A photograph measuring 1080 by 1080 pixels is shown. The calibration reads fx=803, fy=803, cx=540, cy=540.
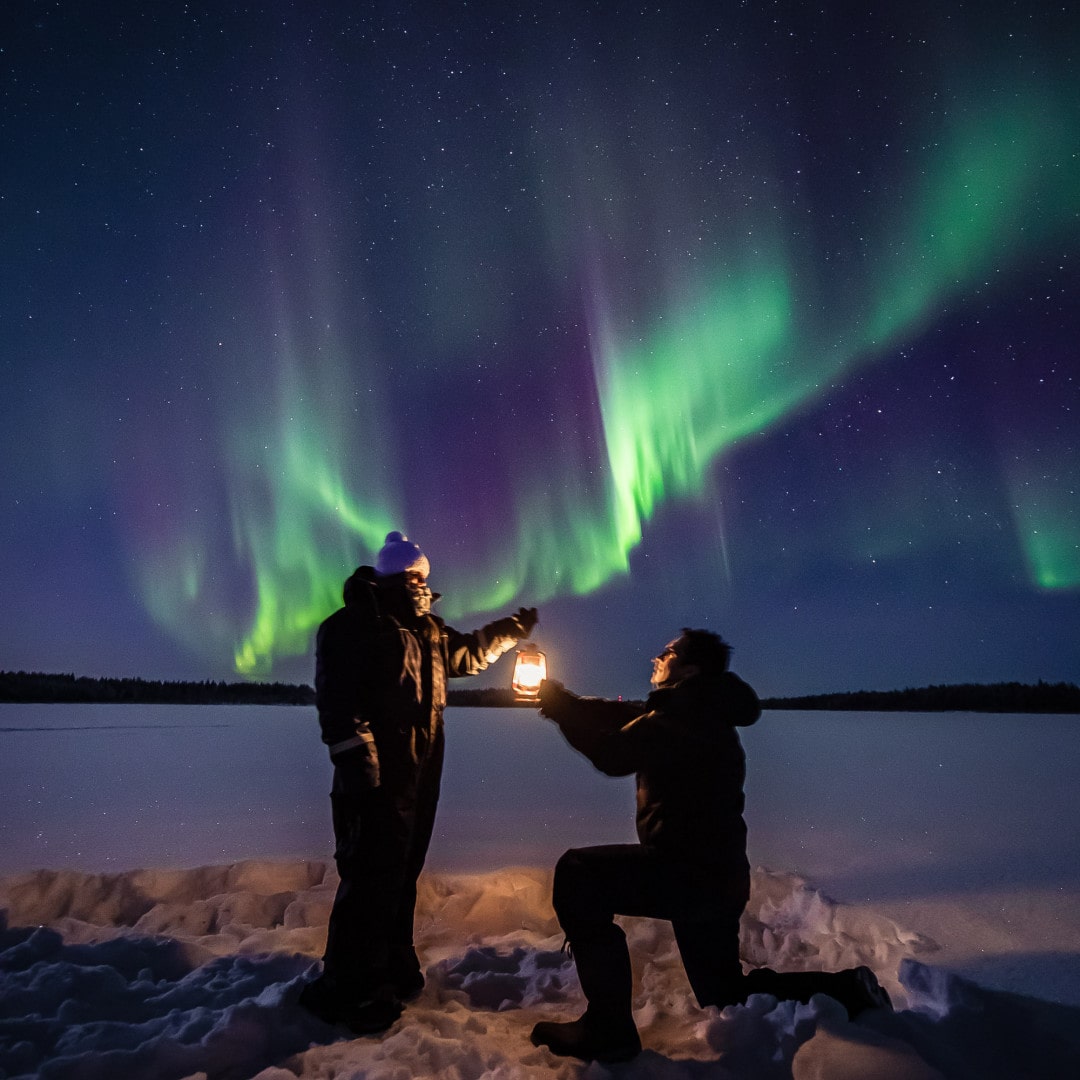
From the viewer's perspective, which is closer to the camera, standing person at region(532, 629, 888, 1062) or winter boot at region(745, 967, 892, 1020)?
winter boot at region(745, 967, 892, 1020)

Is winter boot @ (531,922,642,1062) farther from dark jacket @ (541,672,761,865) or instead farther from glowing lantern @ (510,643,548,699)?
glowing lantern @ (510,643,548,699)

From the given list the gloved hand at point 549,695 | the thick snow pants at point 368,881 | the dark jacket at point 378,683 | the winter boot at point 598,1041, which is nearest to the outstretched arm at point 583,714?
the gloved hand at point 549,695

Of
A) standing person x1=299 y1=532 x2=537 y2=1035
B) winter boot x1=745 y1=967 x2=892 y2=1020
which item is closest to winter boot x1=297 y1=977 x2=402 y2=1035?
standing person x1=299 y1=532 x2=537 y2=1035

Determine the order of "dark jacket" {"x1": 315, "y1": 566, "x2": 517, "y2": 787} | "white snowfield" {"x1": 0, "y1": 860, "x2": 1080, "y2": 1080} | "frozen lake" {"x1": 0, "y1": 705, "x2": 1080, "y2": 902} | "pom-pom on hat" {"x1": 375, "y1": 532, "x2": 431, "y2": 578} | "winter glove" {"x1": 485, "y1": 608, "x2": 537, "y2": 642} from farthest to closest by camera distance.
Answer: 1. "frozen lake" {"x1": 0, "y1": 705, "x2": 1080, "y2": 902}
2. "winter glove" {"x1": 485, "y1": 608, "x2": 537, "y2": 642}
3. "pom-pom on hat" {"x1": 375, "y1": 532, "x2": 431, "y2": 578}
4. "dark jacket" {"x1": 315, "y1": 566, "x2": 517, "y2": 787}
5. "white snowfield" {"x1": 0, "y1": 860, "x2": 1080, "y2": 1080}

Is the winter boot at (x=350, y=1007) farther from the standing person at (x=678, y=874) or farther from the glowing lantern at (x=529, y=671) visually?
the glowing lantern at (x=529, y=671)

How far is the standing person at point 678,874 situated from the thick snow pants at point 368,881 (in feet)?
2.91

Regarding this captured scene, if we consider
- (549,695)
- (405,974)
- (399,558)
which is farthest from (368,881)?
(399,558)

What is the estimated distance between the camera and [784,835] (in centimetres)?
925

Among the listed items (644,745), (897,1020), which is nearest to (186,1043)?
(644,745)

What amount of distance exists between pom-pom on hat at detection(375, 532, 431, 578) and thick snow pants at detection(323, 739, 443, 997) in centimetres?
110

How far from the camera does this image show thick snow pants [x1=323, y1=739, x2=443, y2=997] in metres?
3.86

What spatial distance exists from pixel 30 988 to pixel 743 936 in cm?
408

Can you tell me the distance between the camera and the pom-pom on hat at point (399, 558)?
4.61 m

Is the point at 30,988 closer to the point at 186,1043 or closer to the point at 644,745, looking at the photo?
the point at 186,1043
